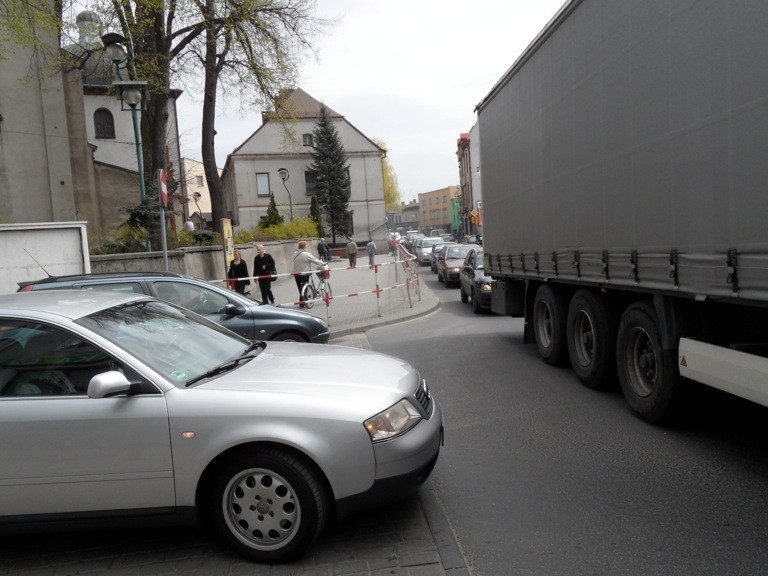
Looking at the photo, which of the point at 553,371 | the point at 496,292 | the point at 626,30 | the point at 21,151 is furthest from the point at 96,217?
the point at 626,30

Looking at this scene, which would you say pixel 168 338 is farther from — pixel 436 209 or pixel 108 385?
pixel 436 209

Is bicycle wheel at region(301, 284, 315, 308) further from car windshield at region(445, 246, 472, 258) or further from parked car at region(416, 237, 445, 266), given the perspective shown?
parked car at region(416, 237, 445, 266)

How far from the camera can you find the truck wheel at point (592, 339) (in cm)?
693

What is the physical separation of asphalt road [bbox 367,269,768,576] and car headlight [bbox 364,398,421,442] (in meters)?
0.71

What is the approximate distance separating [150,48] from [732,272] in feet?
67.1

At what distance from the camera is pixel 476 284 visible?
1595 centimetres

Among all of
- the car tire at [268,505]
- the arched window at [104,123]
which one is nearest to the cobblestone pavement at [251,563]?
the car tire at [268,505]

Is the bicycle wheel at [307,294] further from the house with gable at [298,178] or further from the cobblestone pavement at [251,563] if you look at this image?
the house with gable at [298,178]

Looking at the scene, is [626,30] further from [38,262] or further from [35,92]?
[35,92]

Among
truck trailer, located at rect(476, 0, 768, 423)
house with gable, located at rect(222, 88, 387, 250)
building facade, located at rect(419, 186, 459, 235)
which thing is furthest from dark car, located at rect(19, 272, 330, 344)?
building facade, located at rect(419, 186, 459, 235)

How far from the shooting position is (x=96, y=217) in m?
30.5

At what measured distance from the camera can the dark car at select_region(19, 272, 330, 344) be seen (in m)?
8.40

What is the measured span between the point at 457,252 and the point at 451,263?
148cm

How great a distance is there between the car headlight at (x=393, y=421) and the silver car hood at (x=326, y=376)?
0.06 m
